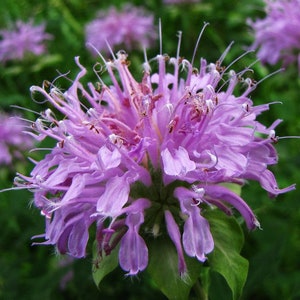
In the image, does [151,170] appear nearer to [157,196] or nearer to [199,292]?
[157,196]

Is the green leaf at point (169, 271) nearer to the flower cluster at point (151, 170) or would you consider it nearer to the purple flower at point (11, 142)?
the flower cluster at point (151, 170)

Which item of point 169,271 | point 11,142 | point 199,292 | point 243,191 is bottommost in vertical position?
point 11,142

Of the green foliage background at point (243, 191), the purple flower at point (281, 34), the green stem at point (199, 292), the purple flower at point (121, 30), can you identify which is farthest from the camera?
the purple flower at point (121, 30)

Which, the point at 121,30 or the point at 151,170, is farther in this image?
the point at 121,30

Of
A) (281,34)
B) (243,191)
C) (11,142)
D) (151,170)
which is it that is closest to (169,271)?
(151,170)

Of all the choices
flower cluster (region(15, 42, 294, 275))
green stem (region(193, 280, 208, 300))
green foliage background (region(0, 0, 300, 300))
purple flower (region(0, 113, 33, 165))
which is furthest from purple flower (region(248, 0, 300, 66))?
purple flower (region(0, 113, 33, 165))

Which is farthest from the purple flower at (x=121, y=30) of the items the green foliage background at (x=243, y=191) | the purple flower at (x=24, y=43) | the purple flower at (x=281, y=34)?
the purple flower at (x=281, y=34)

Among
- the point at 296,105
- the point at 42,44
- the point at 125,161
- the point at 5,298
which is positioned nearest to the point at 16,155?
the point at 42,44
